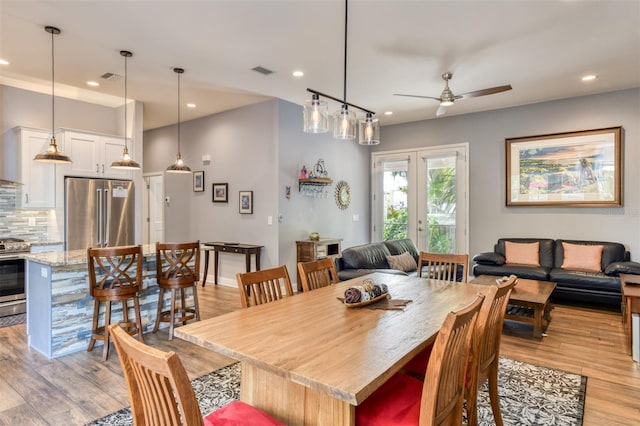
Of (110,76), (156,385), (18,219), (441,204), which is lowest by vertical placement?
(156,385)

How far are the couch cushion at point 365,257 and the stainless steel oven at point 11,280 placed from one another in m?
3.97

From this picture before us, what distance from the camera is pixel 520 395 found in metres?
2.54

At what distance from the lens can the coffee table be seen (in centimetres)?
354

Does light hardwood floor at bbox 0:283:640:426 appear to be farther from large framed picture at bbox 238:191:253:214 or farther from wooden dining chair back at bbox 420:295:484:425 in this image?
large framed picture at bbox 238:191:253:214

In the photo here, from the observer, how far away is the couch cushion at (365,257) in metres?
4.61

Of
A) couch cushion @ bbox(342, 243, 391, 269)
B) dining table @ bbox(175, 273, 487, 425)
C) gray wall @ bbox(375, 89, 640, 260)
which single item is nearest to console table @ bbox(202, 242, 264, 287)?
couch cushion @ bbox(342, 243, 391, 269)

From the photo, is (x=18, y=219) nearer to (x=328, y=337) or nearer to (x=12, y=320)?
(x=12, y=320)

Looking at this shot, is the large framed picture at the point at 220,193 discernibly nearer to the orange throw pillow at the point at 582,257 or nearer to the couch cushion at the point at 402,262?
the couch cushion at the point at 402,262

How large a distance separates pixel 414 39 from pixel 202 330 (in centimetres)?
327

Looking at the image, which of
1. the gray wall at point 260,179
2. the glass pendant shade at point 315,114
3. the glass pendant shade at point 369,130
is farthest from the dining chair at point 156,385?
the gray wall at point 260,179

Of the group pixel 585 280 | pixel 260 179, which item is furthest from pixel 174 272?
pixel 585 280

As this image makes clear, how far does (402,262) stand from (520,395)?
269 cm

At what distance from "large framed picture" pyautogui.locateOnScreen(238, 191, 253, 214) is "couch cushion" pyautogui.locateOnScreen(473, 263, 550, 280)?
11.9 ft

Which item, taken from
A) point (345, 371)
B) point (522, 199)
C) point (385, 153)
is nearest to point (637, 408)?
point (345, 371)
